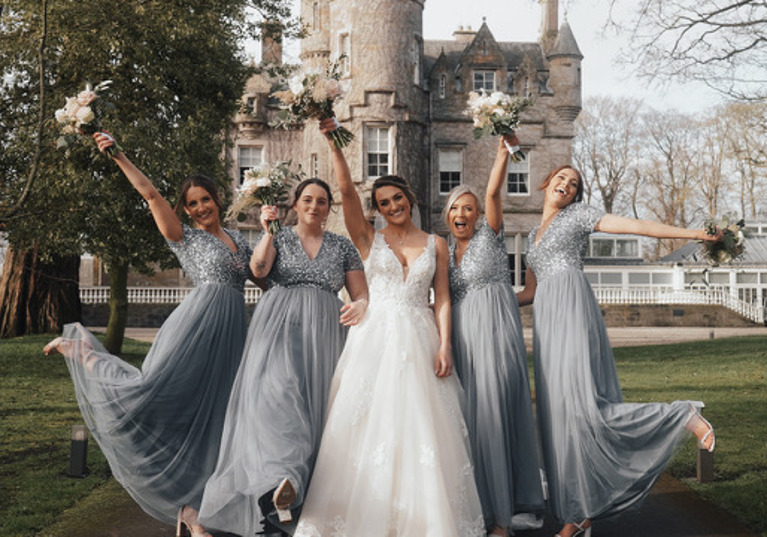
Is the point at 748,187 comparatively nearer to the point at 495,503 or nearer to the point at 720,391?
the point at 720,391

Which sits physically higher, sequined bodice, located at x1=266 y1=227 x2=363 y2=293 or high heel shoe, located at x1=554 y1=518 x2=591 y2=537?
sequined bodice, located at x1=266 y1=227 x2=363 y2=293

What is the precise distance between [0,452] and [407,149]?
25311mm

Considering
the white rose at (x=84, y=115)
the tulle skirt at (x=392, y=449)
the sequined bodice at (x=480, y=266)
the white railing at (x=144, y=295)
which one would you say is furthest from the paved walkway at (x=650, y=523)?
the white railing at (x=144, y=295)

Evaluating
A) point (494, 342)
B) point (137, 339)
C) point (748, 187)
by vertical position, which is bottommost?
point (137, 339)

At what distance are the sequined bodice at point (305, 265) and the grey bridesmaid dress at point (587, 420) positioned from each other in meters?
1.39

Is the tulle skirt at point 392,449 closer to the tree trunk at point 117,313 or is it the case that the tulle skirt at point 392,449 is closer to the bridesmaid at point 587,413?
the bridesmaid at point 587,413

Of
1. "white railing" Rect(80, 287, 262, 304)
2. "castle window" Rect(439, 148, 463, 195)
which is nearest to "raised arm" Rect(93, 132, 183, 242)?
"white railing" Rect(80, 287, 262, 304)

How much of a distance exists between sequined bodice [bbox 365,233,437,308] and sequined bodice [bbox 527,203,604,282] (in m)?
0.80

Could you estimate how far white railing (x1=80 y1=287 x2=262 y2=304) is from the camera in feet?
100

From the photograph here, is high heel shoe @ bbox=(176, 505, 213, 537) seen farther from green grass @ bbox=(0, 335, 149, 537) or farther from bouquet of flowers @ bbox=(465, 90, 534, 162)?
bouquet of flowers @ bbox=(465, 90, 534, 162)

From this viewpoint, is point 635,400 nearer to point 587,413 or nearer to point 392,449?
point 587,413

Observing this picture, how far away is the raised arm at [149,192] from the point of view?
17.6 feet

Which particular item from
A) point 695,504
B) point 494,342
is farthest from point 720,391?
point 494,342

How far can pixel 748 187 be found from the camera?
45.0 meters
